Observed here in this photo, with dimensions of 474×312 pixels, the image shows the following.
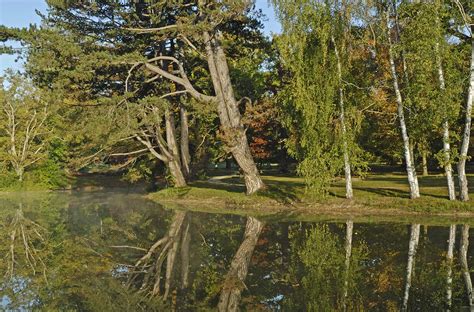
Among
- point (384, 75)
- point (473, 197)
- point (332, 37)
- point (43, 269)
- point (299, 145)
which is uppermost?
point (332, 37)

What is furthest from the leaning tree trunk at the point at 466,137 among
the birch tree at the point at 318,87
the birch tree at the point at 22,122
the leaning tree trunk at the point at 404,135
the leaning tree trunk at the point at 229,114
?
the birch tree at the point at 22,122

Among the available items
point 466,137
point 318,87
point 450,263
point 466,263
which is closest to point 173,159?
point 318,87

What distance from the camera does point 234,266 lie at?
11.2 metres

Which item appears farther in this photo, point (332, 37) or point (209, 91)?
point (209, 91)

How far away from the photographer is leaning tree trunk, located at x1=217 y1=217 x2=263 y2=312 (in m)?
8.22

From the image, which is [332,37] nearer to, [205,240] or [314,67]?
[314,67]

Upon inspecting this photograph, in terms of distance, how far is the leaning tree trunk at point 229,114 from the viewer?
2453 cm

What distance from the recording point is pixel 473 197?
20.0 metres

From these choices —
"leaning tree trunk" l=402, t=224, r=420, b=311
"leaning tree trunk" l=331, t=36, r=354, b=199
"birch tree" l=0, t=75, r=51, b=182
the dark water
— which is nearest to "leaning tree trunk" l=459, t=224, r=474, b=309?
the dark water

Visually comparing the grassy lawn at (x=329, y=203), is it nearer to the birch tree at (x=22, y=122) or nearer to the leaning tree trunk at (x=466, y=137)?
the leaning tree trunk at (x=466, y=137)

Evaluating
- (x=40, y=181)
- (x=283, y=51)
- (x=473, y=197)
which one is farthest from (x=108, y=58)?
(x=40, y=181)

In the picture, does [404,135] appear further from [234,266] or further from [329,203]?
[234,266]

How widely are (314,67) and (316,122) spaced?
2293 millimetres

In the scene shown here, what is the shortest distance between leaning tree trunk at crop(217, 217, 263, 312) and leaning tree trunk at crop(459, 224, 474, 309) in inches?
146
